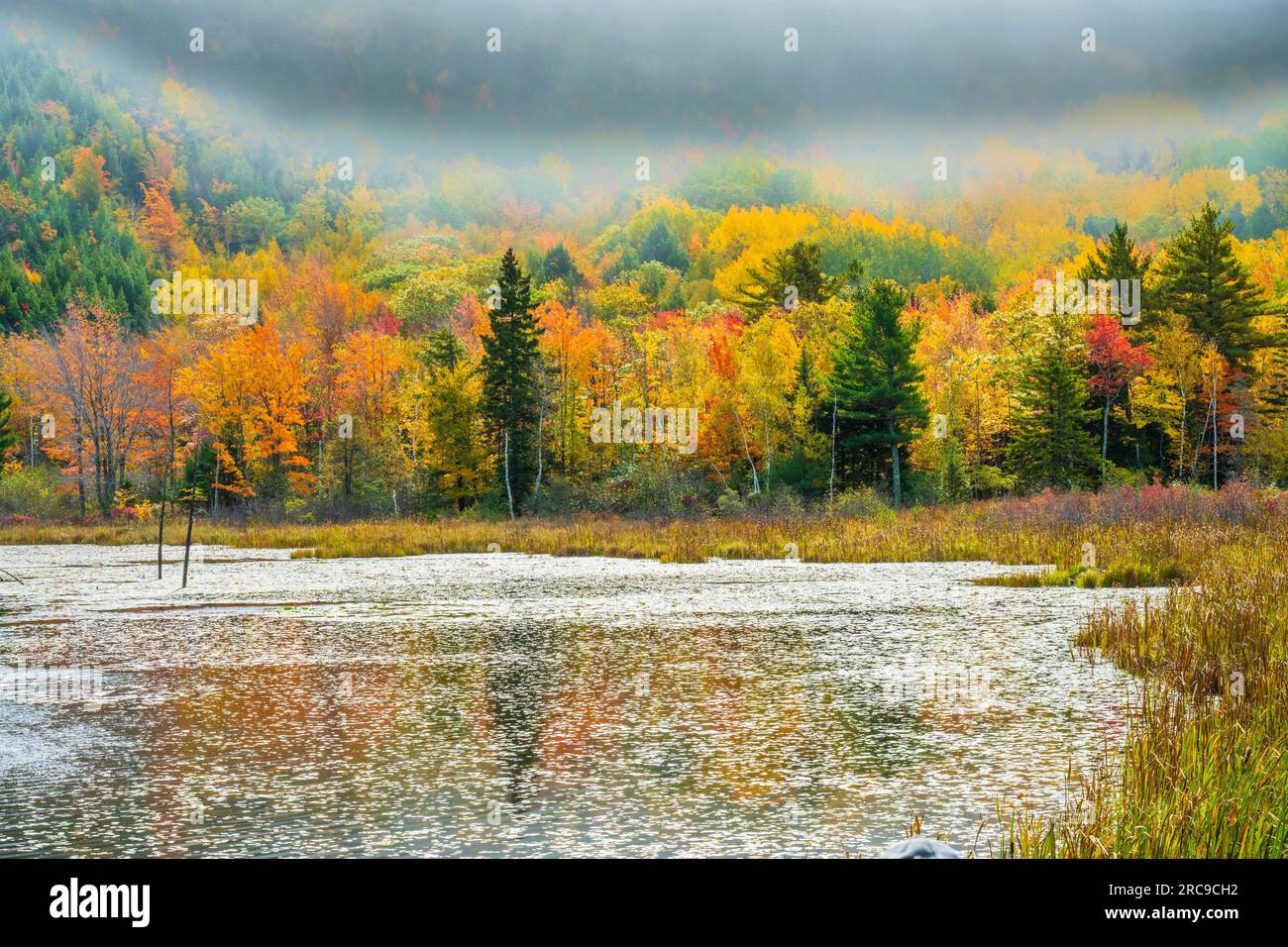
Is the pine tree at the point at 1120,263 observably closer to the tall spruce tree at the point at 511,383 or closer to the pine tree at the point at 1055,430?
the pine tree at the point at 1055,430

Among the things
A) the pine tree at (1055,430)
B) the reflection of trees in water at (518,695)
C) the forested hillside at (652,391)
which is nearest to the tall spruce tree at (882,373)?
the forested hillside at (652,391)

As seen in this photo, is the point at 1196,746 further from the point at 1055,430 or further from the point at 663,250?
the point at 663,250

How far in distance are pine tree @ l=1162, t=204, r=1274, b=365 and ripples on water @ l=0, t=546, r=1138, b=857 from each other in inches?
1571

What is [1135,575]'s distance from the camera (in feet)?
74.3

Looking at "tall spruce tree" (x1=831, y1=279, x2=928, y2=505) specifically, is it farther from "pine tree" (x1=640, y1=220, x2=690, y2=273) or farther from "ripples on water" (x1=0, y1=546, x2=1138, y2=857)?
"pine tree" (x1=640, y1=220, x2=690, y2=273)

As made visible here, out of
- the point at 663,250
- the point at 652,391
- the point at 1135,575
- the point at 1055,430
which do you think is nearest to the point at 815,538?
the point at 1135,575

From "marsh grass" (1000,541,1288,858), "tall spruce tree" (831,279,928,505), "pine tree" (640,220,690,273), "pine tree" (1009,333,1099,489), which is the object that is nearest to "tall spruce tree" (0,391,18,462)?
"tall spruce tree" (831,279,928,505)

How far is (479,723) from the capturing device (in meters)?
11.7

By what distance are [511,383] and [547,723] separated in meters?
47.6

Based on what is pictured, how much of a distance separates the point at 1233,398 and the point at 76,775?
2172 inches

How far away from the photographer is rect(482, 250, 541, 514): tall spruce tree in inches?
2292
